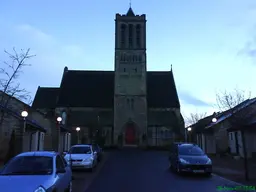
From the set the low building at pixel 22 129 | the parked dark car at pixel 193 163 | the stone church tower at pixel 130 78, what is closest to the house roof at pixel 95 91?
the stone church tower at pixel 130 78

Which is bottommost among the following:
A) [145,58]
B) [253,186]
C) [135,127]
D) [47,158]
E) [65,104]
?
[253,186]

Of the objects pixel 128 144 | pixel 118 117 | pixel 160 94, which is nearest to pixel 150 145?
pixel 128 144

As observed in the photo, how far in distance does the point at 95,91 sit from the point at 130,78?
965 cm

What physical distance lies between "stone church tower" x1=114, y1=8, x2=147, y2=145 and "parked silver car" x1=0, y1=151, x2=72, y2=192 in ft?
154

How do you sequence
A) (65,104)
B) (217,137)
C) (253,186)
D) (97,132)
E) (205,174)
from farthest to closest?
(65,104) < (97,132) < (217,137) < (205,174) < (253,186)

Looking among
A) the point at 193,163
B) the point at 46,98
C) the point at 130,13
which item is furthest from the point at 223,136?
the point at 46,98

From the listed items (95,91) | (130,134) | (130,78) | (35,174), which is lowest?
(35,174)

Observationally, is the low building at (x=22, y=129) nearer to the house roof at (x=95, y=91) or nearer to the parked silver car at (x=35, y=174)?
the parked silver car at (x=35, y=174)

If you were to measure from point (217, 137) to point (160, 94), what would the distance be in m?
29.2

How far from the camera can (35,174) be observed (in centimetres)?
735

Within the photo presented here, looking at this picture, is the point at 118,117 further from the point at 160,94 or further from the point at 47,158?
the point at 47,158

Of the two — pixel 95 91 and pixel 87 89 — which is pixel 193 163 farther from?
pixel 87 89

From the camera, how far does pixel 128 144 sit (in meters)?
56.0

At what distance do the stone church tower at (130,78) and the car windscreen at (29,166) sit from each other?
4731 centimetres
